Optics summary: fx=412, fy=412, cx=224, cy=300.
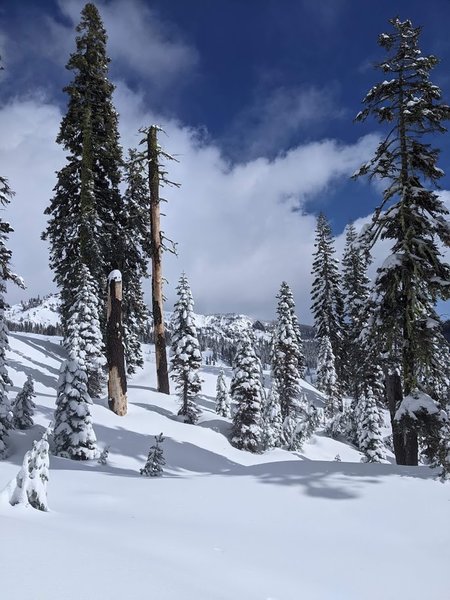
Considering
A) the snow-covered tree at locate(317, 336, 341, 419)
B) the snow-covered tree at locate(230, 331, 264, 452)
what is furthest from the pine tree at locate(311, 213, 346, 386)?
the snow-covered tree at locate(230, 331, 264, 452)

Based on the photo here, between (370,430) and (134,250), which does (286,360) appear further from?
(134,250)

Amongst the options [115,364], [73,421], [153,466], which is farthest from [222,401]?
[153,466]

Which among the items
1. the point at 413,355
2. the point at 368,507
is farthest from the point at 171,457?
the point at 368,507

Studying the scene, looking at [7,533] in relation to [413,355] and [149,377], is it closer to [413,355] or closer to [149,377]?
[413,355]

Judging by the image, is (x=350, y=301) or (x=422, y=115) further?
(x=350, y=301)

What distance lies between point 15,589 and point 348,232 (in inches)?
1554

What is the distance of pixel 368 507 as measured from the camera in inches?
225

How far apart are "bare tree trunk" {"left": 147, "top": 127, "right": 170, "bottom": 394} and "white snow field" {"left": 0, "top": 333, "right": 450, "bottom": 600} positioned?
1276 centimetres

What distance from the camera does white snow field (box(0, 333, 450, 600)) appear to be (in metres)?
2.97

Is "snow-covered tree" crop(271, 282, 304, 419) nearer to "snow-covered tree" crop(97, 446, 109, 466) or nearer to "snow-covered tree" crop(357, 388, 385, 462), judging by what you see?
"snow-covered tree" crop(357, 388, 385, 462)

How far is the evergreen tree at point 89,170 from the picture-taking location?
17.6 metres

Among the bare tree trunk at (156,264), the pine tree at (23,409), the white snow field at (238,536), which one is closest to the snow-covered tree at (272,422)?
the bare tree trunk at (156,264)

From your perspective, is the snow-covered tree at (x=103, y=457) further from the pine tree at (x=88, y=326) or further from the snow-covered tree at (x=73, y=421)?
the pine tree at (x=88, y=326)

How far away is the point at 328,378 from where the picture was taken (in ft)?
141
